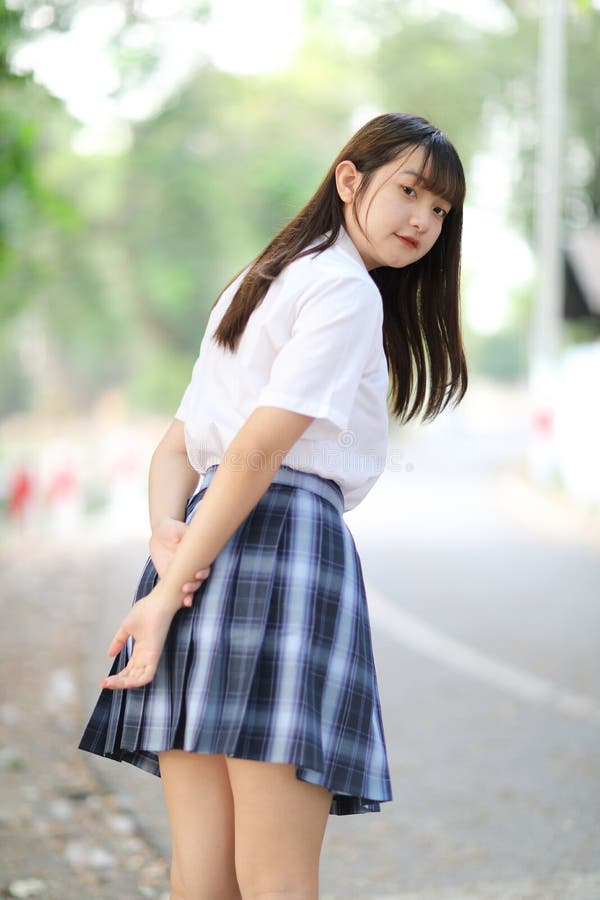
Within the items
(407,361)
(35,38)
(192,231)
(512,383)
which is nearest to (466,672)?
(35,38)

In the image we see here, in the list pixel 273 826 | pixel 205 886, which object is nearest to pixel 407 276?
pixel 273 826

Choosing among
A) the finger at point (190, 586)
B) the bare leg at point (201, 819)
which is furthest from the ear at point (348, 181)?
the bare leg at point (201, 819)

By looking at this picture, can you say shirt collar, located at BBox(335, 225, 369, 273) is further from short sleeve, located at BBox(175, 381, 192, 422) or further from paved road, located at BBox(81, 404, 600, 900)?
paved road, located at BBox(81, 404, 600, 900)

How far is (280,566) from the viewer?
189 cm

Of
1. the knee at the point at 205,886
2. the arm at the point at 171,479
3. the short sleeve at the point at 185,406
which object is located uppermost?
the short sleeve at the point at 185,406

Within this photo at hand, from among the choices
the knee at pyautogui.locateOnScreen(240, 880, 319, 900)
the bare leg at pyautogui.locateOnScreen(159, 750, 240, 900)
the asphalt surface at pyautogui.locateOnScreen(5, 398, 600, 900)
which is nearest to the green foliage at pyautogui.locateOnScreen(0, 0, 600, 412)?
the asphalt surface at pyautogui.locateOnScreen(5, 398, 600, 900)

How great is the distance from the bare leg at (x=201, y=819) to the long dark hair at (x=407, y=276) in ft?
2.32

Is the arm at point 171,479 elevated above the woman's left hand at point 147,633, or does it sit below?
above

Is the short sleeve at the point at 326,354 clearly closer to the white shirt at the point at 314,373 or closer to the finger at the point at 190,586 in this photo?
the white shirt at the point at 314,373

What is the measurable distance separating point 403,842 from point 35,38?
11.2ft

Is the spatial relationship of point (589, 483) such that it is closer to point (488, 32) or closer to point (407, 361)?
point (407, 361)

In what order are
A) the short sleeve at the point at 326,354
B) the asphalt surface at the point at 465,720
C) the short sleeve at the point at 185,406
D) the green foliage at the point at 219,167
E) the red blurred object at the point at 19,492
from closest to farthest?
1. the short sleeve at the point at 326,354
2. the short sleeve at the point at 185,406
3. the asphalt surface at the point at 465,720
4. the red blurred object at the point at 19,492
5. the green foliage at the point at 219,167

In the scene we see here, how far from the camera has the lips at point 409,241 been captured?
2.01 m

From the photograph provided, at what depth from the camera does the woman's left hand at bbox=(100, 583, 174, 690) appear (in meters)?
1.85
